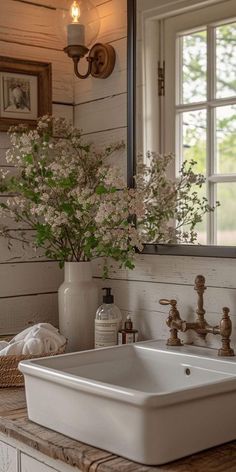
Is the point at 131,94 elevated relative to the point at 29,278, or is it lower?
elevated

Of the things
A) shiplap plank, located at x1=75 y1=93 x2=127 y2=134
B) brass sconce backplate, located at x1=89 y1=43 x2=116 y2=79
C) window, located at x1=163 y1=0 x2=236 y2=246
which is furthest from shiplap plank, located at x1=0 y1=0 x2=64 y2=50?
window, located at x1=163 y1=0 x2=236 y2=246

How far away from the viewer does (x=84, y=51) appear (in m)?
2.05

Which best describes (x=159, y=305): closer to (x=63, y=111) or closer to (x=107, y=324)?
(x=107, y=324)

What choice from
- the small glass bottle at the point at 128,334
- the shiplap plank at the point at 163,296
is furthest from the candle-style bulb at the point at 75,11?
the small glass bottle at the point at 128,334

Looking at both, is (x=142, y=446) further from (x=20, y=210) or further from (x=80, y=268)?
(x=20, y=210)

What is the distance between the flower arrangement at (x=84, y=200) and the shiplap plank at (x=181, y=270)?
0.05 meters

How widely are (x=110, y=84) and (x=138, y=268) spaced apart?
22.5 inches

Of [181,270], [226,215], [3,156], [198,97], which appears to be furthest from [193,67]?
[3,156]

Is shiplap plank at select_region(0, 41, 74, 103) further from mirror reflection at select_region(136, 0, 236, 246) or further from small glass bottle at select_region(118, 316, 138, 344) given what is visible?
small glass bottle at select_region(118, 316, 138, 344)

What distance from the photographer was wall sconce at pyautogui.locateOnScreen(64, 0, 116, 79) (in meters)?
2.03

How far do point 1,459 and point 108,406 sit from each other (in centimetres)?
39

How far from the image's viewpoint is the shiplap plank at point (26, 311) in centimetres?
208

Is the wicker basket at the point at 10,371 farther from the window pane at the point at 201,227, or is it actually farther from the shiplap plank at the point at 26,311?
the window pane at the point at 201,227

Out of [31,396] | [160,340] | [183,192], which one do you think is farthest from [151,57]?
[31,396]
